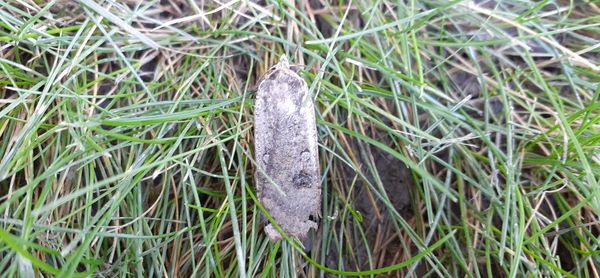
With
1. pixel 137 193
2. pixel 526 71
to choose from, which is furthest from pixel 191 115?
pixel 526 71

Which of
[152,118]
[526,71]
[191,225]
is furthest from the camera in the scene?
[526,71]

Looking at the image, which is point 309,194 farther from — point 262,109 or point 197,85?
point 197,85

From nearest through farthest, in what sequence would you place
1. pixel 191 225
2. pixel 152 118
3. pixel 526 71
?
1. pixel 152 118
2. pixel 191 225
3. pixel 526 71
